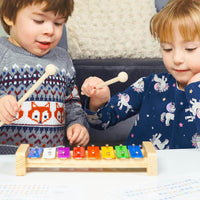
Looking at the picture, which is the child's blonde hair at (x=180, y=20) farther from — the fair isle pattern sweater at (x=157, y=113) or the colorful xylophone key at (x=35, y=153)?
the colorful xylophone key at (x=35, y=153)

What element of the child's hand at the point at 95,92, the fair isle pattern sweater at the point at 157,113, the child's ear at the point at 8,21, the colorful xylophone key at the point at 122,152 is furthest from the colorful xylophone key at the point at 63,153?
the child's ear at the point at 8,21

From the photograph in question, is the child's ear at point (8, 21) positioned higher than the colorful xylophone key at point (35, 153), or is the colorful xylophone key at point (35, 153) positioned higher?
the child's ear at point (8, 21)

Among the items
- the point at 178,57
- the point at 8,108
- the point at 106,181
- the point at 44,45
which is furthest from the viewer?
the point at 44,45

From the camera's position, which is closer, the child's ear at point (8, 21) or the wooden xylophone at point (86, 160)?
the wooden xylophone at point (86, 160)

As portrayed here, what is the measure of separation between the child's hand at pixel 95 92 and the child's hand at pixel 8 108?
0.22 m

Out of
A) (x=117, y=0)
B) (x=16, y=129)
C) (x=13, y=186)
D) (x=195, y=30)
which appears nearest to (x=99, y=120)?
(x=16, y=129)

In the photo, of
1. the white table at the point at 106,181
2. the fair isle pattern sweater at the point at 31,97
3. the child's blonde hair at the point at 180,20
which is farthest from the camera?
the fair isle pattern sweater at the point at 31,97

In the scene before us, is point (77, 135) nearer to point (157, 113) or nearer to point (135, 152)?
point (157, 113)

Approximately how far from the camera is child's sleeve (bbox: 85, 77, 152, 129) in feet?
3.58

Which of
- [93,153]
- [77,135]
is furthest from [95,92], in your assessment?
[93,153]

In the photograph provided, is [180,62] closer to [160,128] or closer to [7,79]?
[160,128]

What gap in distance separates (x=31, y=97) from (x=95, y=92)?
0.73 feet

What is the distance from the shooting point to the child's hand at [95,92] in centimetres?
95

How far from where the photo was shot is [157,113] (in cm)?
109
